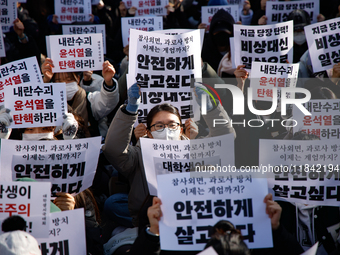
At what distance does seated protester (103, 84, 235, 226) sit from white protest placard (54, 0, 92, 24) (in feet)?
15.8

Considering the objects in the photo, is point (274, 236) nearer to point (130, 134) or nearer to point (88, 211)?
point (130, 134)

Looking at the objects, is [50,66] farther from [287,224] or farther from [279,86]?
[287,224]

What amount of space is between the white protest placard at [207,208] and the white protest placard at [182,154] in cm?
62

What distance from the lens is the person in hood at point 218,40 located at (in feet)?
22.4

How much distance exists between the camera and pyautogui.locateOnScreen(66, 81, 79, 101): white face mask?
518 centimetres

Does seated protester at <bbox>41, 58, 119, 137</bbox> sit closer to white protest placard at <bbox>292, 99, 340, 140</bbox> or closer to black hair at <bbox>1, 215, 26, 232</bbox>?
white protest placard at <bbox>292, 99, 340, 140</bbox>

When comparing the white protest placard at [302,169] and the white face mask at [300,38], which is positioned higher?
the white face mask at [300,38]

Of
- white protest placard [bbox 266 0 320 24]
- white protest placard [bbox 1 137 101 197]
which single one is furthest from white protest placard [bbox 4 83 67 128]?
white protest placard [bbox 266 0 320 24]

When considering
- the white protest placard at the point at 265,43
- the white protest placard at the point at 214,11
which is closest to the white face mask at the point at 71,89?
the white protest placard at the point at 265,43

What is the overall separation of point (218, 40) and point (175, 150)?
3.84 metres

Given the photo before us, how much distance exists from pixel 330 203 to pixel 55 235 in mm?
2117

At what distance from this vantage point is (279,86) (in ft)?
16.3

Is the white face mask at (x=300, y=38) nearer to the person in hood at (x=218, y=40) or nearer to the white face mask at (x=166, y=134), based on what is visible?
the person in hood at (x=218, y=40)

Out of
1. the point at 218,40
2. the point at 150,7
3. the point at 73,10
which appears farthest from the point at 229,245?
the point at 73,10
